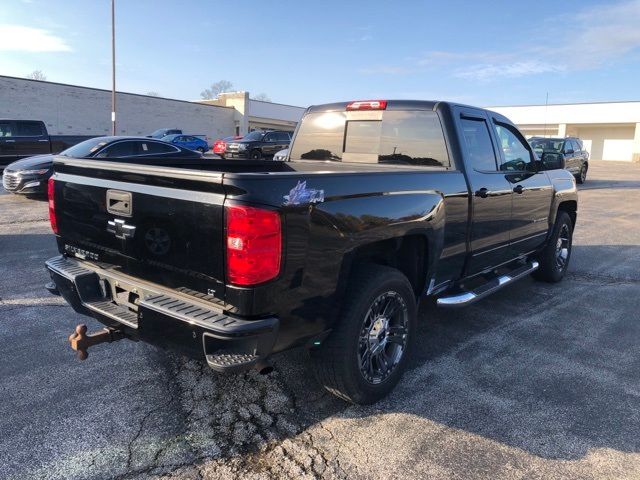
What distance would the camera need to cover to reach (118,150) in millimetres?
10938

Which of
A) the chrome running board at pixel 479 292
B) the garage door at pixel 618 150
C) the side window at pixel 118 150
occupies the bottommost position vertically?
the chrome running board at pixel 479 292

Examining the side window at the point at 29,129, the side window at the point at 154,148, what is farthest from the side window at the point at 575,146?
the side window at the point at 29,129

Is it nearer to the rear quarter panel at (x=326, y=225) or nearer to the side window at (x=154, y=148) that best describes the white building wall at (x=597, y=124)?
the side window at (x=154, y=148)

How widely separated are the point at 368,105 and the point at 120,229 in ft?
8.49

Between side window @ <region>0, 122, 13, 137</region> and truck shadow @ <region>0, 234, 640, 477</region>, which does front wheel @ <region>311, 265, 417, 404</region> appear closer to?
truck shadow @ <region>0, 234, 640, 477</region>

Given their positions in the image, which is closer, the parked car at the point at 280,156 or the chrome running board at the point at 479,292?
the chrome running board at the point at 479,292

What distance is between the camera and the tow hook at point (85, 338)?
2.97 meters

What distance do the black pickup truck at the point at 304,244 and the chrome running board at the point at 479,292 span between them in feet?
0.11

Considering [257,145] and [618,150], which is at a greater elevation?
[618,150]

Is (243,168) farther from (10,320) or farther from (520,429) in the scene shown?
(520,429)

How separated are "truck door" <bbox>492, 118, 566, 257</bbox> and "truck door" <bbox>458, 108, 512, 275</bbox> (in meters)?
0.19

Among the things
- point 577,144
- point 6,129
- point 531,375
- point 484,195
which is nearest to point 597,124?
point 577,144

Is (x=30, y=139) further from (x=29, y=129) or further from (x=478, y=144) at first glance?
(x=478, y=144)

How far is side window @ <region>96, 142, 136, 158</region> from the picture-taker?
10.6 meters
